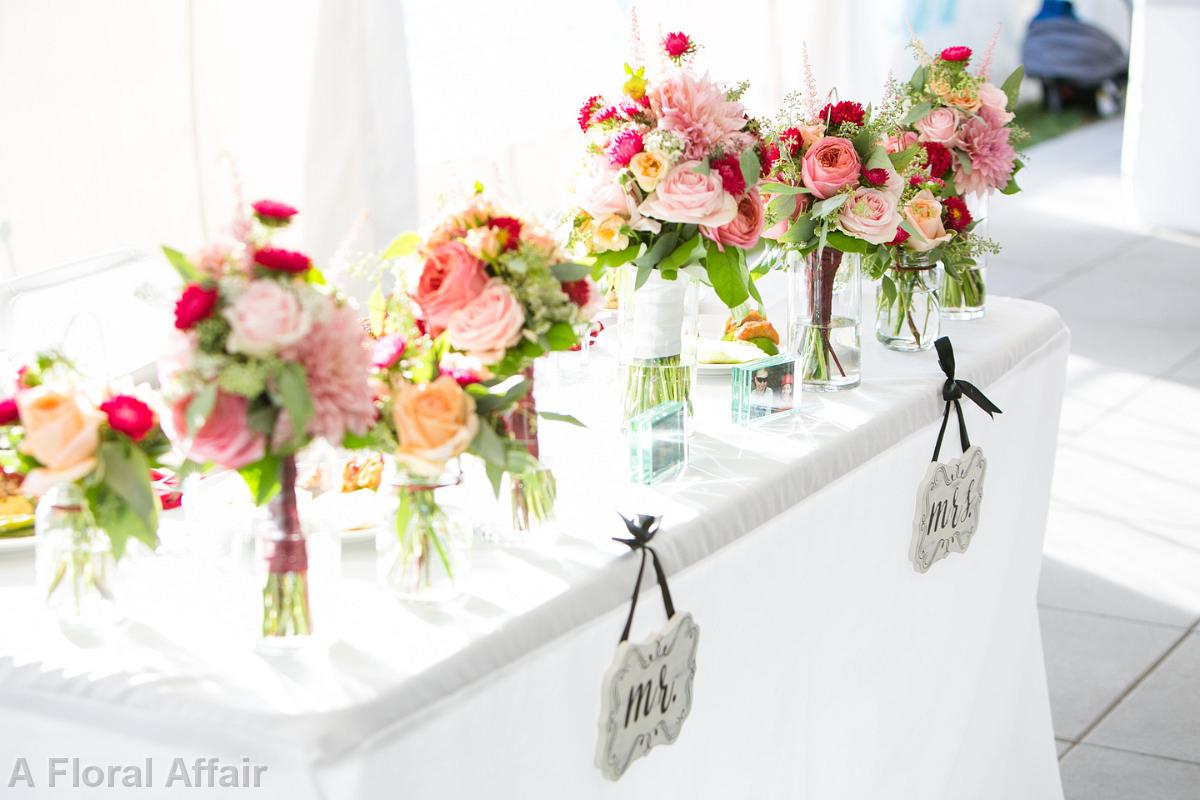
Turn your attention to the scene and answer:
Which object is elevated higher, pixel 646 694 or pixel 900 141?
pixel 900 141

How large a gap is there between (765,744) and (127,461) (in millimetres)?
825

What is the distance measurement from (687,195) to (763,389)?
309 mm

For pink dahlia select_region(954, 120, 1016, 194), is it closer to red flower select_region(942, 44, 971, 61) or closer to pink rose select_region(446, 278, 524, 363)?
red flower select_region(942, 44, 971, 61)

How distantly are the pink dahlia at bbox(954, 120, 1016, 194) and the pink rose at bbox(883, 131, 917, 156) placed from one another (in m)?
0.08

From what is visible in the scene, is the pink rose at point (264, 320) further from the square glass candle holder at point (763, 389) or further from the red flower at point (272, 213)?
the square glass candle holder at point (763, 389)

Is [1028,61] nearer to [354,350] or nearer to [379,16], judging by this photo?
[379,16]

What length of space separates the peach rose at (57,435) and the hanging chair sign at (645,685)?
49cm

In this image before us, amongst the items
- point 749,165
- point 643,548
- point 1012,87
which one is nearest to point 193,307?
point 643,548

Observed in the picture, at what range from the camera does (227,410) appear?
42.4 inches

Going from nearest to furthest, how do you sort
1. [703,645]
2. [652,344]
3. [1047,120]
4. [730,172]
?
[703,645] → [730,172] → [652,344] → [1047,120]

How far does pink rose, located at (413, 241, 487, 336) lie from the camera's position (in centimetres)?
125

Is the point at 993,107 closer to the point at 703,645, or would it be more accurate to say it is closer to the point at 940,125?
the point at 940,125

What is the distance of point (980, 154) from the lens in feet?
7.06

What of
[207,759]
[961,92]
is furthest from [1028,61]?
[207,759]
